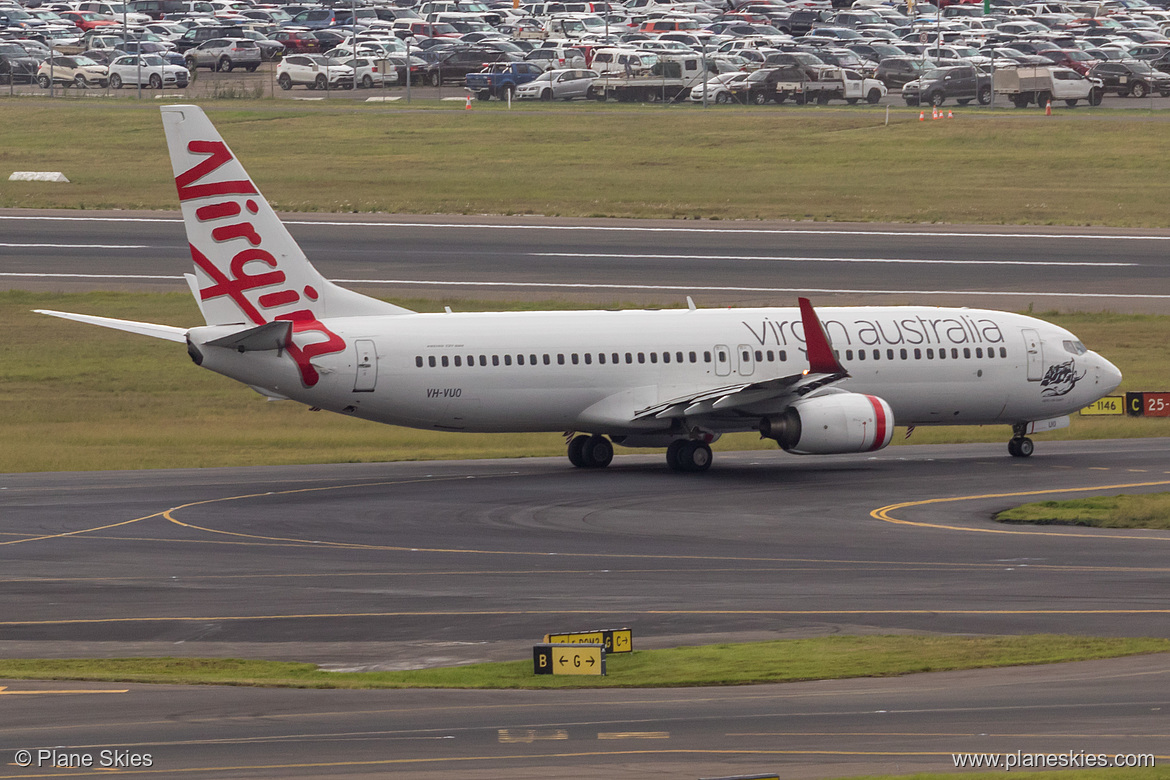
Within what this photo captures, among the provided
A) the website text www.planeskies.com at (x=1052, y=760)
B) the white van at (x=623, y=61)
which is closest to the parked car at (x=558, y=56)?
the white van at (x=623, y=61)

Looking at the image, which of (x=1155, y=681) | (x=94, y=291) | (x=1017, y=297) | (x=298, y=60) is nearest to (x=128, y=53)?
(x=298, y=60)

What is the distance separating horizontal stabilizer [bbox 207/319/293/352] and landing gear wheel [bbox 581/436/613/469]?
8.78 metres

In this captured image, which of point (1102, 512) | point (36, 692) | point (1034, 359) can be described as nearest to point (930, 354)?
point (1034, 359)

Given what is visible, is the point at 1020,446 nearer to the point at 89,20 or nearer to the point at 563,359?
the point at 563,359

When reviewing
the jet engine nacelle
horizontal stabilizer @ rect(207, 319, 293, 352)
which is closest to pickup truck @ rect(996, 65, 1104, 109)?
the jet engine nacelle

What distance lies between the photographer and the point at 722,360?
47.4 m

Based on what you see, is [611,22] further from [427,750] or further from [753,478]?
[427,750]

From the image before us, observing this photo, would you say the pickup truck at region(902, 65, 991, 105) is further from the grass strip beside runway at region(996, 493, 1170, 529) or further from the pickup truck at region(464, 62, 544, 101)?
the grass strip beside runway at region(996, 493, 1170, 529)

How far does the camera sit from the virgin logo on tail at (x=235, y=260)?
4462cm

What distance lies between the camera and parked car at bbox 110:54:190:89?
128 metres

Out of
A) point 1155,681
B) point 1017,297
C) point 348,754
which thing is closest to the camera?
point 348,754

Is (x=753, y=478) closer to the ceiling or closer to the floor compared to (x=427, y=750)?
closer to the floor

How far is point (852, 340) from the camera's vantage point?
4800cm

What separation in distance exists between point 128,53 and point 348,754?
124553 mm
